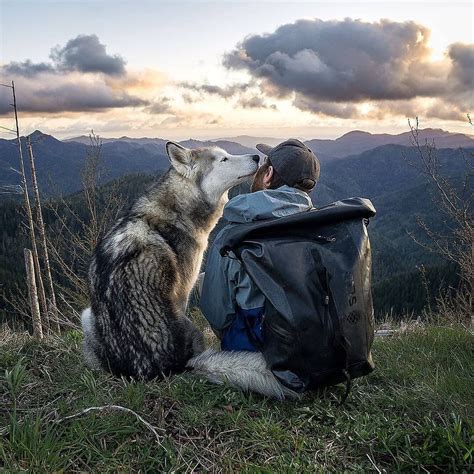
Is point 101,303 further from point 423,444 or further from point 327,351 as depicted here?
point 423,444

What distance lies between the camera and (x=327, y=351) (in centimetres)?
315

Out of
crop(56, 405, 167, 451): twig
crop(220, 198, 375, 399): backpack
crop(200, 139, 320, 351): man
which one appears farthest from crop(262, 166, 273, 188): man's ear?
crop(56, 405, 167, 451): twig

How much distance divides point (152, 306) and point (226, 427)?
1254 mm

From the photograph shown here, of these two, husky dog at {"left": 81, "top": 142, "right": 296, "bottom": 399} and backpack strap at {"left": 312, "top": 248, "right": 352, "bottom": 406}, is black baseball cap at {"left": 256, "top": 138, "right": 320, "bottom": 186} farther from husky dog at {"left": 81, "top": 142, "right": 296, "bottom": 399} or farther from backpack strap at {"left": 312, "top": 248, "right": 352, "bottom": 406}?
husky dog at {"left": 81, "top": 142, "right": 296, "bottom": 399}

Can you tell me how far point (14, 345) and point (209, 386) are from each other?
2594 millimetres

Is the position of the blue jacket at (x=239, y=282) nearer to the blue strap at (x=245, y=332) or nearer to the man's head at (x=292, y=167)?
the blue strap at (x=245, y=332)

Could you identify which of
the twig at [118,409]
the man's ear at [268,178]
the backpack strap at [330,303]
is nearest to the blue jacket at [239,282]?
the man's ear at [268,178]

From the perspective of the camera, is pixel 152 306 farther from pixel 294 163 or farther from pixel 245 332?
pixel 294 163

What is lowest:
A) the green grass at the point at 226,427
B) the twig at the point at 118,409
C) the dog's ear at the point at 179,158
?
the green grass at the point at 226,427

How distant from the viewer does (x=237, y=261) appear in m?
3.60

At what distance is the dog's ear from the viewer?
5.38m

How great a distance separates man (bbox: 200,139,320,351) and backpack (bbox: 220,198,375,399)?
200 millimetres

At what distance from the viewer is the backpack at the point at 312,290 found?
10.2ft

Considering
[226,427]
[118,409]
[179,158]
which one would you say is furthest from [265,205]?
[179,158]
